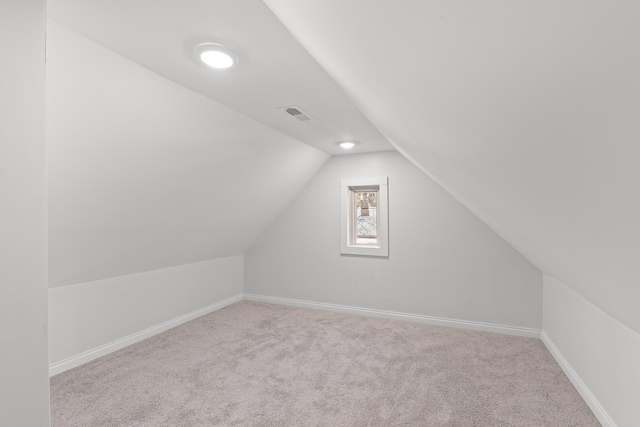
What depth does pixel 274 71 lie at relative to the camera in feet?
5.93

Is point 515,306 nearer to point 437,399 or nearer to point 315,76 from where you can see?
point 437,399

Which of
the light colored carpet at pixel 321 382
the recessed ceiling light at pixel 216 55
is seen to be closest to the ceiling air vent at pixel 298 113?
the recessed ceiling light at pixel 216 55

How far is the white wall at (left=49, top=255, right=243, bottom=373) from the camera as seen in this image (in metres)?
2.62

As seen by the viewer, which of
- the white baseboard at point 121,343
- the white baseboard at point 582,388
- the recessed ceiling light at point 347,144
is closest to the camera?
the white baseboard at point 582,388

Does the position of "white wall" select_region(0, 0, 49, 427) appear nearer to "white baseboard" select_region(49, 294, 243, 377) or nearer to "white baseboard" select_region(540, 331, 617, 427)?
"white baseboard" select_region(49, 294, 243, 377)

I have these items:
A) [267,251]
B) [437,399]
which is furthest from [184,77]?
[267,251]

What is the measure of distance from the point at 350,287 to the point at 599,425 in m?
2.59

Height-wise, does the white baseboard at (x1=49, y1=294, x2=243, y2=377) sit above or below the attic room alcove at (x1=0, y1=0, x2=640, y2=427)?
below

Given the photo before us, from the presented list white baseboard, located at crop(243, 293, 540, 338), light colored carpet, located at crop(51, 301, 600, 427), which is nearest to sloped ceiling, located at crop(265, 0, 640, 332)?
light colored carpet, located at crop(51, 301, 600, 427)

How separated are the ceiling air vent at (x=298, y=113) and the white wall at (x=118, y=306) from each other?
2259mm

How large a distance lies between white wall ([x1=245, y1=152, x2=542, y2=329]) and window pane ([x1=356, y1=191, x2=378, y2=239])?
1.08 ft

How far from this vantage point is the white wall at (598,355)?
1630 mm

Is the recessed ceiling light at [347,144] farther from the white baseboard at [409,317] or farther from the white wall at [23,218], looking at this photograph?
the white wall at [23,218]

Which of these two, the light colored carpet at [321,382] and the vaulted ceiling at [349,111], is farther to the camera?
the light colored carpet at [321,382]
